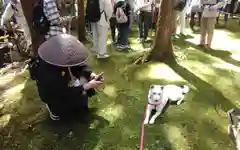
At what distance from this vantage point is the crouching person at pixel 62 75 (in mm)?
3646

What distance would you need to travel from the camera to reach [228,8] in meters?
12.4

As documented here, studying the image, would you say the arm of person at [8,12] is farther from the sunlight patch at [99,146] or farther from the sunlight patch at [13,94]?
the sunlight patch at [99,146]

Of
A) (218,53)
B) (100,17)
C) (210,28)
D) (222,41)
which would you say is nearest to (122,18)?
(100,17)

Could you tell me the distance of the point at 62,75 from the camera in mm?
3777

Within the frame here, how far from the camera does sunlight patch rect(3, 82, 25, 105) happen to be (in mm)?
5066

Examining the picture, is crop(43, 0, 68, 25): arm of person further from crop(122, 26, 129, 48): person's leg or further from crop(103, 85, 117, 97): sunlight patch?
crop(122, 26, 129, 48): person's leg

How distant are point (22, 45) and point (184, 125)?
5.95 m

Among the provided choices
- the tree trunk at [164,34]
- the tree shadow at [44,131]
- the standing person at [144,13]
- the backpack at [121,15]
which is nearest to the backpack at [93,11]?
the backpack at [121,15]

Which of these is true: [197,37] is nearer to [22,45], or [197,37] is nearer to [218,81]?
Answer: [218,81]

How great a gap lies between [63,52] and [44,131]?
1.30 metres

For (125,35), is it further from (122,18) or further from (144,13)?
(144,13)

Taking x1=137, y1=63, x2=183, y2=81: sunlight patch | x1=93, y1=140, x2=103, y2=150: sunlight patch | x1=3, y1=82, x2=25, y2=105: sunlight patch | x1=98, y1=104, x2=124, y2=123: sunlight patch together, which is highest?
x1=137, y1=63, x2=183, y2=81: sunlight patch

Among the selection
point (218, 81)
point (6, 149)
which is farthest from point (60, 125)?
point (218, 81)

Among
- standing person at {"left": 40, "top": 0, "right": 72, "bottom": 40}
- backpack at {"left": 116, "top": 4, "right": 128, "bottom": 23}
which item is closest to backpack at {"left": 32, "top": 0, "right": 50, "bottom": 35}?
standing person at {"left": 40, "top": 0, "right": 72, "bottom": 40}
